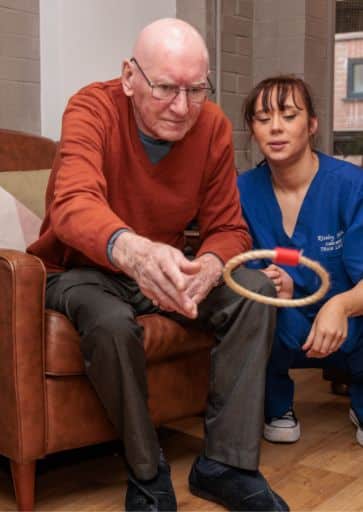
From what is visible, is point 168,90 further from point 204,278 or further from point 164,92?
point 204,278

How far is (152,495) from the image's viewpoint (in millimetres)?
1578

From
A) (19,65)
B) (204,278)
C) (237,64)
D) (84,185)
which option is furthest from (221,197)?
(237,64)

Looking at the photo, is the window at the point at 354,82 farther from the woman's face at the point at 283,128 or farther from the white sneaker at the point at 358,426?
the white sneaker at the point at 358,426

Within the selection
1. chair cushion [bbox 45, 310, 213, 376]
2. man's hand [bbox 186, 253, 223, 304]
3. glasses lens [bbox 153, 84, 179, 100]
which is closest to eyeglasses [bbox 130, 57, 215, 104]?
glasses lens [bbox 153, 84, 179, 100]

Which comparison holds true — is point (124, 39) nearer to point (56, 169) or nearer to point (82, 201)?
point (56, 169)

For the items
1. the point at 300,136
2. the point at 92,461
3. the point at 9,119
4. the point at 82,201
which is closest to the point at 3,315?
the point at 82,201

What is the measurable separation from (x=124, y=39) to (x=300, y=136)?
136 centimetres

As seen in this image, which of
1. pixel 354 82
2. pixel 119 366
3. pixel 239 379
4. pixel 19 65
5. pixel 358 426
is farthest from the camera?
pixel 354 82

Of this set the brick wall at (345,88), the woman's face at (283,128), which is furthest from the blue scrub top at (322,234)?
the brick wall at (345,88)

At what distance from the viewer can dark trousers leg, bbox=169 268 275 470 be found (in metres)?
1.63

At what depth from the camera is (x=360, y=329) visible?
205cm

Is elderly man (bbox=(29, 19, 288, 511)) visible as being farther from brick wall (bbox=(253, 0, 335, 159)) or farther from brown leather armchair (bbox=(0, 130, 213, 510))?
brick wall (bbox=(253, 0, 335, 159))

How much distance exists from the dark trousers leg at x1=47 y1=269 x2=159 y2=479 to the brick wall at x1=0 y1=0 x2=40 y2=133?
1.32 metres

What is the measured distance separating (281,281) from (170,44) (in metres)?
0.67
